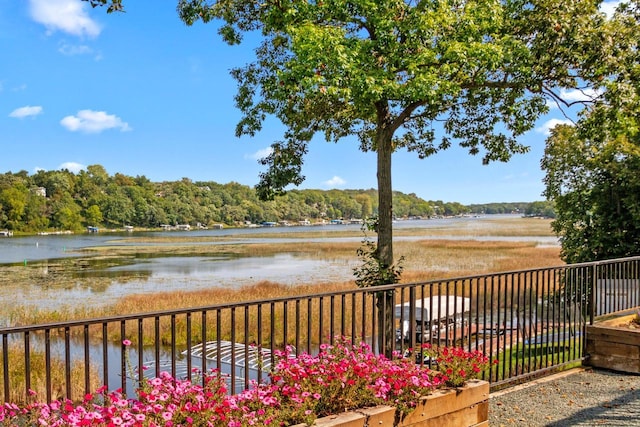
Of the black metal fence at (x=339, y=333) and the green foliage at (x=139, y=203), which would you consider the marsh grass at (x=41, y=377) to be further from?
the green foliage at (x=139, y=203)

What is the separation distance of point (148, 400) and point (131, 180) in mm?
132810

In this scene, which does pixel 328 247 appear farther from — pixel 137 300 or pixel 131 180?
pixel 131 180

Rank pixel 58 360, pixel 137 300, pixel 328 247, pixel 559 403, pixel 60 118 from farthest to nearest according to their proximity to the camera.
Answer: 1. pixel 60 118
2. pixel 328 247
3. pixel 137 300
4. pixel 58 360
5. pixel 559 403

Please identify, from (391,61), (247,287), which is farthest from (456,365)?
(247,287)

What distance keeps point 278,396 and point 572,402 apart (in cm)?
330

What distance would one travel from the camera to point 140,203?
371 ft

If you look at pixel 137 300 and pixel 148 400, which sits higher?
pixel 148 400

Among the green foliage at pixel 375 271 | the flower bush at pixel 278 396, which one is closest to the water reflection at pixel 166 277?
the green foliage at pixel 375 271

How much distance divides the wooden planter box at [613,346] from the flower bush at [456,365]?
2.74 meters

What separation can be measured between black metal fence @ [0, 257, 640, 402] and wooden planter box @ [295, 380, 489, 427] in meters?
0.63

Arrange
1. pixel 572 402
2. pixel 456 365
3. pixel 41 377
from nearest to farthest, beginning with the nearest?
pixel 456 365 < pixel 572 402 < pixel 41 377

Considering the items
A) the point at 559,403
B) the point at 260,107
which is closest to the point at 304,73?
the point at 260,107

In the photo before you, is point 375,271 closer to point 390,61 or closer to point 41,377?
point 390,61

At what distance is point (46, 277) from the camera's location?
3388 centimetres
